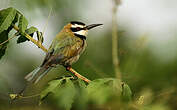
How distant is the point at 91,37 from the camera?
416 centimetres

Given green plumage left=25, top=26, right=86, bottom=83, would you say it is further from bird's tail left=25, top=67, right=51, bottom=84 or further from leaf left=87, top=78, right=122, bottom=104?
leaf left=87, top=78, right=122, bottom=104

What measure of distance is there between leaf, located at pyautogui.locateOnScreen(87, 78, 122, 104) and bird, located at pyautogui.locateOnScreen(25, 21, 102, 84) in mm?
843

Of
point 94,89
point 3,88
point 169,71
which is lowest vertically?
point 169,71

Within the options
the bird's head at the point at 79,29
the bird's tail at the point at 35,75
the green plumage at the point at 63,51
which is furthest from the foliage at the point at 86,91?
the bird's head at the point at 79,29

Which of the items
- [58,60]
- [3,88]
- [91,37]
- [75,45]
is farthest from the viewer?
[91,37]

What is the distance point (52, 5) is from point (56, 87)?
0.63m

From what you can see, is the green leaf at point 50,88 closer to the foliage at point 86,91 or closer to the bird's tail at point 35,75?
the foliage at point 86,91

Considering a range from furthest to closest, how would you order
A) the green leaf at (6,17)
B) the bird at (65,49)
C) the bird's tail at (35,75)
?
the bird at (65,49) → the bird's tail at (35,75) → the green leaf at (6,17)

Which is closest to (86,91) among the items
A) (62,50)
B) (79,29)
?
(62,50)

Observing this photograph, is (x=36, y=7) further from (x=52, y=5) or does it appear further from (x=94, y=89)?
(x=94, y=89)

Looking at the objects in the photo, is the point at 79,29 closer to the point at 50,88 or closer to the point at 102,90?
the point at 50,88

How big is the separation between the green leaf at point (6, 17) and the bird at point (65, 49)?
45cm

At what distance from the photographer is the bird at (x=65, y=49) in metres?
2.36

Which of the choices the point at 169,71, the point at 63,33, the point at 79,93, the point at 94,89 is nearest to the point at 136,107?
the point at 94,89
